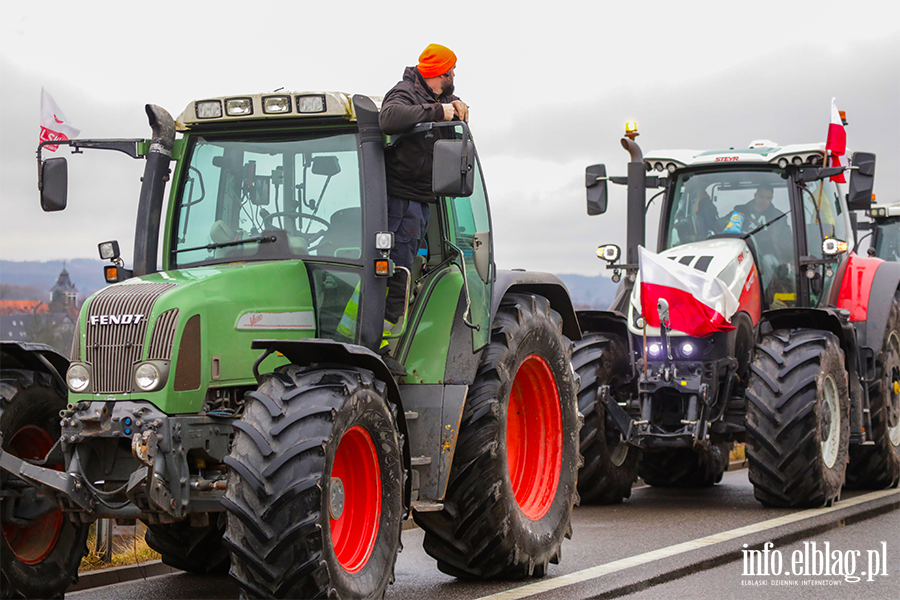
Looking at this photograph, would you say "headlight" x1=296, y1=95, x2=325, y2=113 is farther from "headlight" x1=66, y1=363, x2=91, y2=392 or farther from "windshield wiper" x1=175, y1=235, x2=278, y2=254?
"headlight" x1=66, y1=363, x2=91, y2=392

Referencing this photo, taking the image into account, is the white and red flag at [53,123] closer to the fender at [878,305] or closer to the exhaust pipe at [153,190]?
the exhaust pipe at [153,190]

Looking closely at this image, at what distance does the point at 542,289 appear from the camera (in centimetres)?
835

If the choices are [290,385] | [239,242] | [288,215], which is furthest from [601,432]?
[290,385]

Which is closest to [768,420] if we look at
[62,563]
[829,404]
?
[829,404]

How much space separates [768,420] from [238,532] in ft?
19.5

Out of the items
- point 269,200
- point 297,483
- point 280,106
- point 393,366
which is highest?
point 280,106

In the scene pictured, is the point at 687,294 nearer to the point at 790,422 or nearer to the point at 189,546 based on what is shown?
the point at 790,422

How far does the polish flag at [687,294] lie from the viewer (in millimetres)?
10344

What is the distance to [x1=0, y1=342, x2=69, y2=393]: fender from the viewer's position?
6654mm

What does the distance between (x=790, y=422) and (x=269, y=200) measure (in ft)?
17.2

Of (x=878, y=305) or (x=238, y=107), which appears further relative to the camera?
(x=878, y=305)

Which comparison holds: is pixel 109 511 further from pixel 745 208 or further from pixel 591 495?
pixel 745 208

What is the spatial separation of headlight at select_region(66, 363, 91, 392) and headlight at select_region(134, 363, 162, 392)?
29cm

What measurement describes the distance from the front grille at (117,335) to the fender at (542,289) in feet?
7.31
